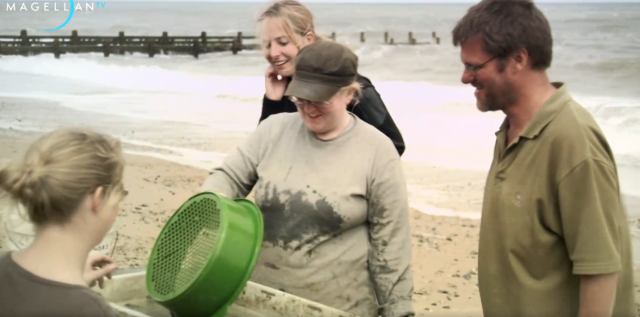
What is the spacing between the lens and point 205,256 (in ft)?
7.13

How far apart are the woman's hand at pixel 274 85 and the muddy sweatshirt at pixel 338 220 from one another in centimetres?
56

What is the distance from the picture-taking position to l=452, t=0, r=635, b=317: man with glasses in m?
2.06

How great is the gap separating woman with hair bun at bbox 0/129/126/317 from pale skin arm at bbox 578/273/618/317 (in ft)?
4.21

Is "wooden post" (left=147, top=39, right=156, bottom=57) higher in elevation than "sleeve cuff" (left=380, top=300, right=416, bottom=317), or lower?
lower

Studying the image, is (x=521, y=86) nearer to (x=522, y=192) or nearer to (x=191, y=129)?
(x=522, y=192)

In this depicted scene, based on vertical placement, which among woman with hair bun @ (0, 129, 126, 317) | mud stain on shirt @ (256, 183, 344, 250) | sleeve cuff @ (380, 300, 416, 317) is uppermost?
woman with hair bun @ (0, 129, 126, 317)

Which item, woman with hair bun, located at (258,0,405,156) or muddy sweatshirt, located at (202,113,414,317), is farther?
woman with hair bun, located at (258,0,405,156)

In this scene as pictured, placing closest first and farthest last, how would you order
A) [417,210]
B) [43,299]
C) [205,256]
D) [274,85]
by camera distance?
1. [43,299]
2. [205,256]
3. [274,85]
4. [417,210]

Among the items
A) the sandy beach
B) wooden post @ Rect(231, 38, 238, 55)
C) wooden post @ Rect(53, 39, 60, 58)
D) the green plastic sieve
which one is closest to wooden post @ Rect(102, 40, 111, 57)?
wooden post @ Rect(53, 39, 60, 58)

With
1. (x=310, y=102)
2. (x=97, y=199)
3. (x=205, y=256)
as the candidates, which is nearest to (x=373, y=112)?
(x=310, y=102)

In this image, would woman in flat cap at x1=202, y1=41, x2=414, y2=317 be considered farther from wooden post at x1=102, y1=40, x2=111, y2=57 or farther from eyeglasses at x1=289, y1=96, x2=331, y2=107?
wooden post at x1=102, y1=40, x2=111, y2=57

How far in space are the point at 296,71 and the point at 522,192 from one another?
865 mm

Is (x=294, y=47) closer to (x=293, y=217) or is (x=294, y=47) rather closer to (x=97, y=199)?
(x=293, y=217)

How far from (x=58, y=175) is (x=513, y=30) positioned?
133 cm
